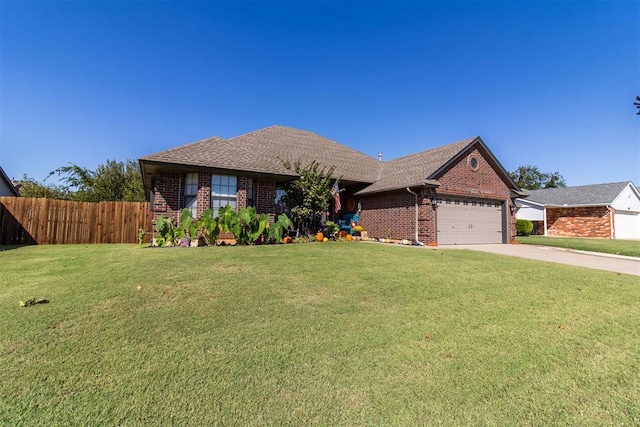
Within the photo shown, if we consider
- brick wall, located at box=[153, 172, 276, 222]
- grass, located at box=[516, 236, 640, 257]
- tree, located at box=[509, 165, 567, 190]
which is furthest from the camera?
tree, located at box=[509, 165, 567, 190]

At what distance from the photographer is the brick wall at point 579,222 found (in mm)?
24000

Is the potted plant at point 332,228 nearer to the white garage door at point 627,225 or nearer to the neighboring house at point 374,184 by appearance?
the neighboring house at point 374,184

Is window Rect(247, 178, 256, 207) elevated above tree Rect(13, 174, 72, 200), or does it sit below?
below

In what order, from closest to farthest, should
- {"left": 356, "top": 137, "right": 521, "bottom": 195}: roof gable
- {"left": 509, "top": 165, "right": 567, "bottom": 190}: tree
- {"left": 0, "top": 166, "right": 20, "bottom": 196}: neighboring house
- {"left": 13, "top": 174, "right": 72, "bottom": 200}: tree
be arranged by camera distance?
{"left": 356, "top": 137, "right": 521, "bottom": 195}: roof gable
{"left": 0, "top": 166, "right": 20, "bottom": 196}: neighboring house
{"left": 13, "top": 174, "right": 72, "bottom": 200}: tree
{"left": 509, "top": 165, "right": 567, "bottom": 190}: tree

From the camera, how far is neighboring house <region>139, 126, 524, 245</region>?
1162cm

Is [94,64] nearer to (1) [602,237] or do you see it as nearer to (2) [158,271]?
(2) [158,271]

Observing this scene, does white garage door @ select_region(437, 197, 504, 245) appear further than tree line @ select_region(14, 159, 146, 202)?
No

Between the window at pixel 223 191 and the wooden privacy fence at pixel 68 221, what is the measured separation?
14.4ft

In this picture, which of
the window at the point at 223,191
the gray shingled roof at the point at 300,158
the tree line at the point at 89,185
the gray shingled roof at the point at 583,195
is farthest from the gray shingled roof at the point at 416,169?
the tree line at the point at 89,185

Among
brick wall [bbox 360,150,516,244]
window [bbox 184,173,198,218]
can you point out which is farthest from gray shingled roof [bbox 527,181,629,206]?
window [bbox 184,173,198,218]

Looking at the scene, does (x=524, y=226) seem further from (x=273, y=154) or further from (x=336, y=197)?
(x=273, y=154)

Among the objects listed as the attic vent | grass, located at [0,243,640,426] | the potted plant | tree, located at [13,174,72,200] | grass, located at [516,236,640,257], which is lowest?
grass, located at [0,243,640,426]

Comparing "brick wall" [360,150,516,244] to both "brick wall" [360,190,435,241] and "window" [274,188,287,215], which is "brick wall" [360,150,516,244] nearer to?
"brick wall" [360,190,435,241]

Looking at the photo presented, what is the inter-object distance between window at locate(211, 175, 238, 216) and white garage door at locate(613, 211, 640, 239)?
30.5 metres
